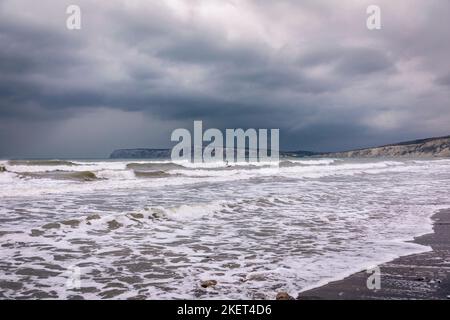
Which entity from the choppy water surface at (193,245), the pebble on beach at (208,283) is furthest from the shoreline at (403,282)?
the pebble on beach at (208,283)

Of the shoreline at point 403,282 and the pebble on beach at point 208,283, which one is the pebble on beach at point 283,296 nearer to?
the shoreline at point 403,282

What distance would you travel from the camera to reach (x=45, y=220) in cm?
974

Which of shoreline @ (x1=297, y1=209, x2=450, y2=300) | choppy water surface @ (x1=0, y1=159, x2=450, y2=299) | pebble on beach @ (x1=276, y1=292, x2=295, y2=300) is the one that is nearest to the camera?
pebble on beach @ (x1=276, y1=292, x2=295, y2=300)

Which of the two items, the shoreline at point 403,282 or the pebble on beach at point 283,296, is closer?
the pebble on beach at point 283,296

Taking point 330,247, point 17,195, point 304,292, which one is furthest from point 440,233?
point 17,195

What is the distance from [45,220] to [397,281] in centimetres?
848

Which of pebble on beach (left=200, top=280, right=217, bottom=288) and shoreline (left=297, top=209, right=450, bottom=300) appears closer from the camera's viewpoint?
shoreline (left=297, top=209, right=450, bottom=300)

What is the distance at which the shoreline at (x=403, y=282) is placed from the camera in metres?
4.53

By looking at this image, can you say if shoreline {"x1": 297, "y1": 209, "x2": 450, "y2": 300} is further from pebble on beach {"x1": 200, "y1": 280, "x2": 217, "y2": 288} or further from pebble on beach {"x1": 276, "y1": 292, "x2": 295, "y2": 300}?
pebble on beach {"x1": 200, "y1": 280, "x2": 217, "y2": 288}

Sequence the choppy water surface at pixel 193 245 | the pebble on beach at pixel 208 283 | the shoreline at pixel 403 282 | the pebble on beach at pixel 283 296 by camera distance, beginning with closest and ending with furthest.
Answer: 1. the pebble on beach at pixel 283 296
2. the shoreline at pixel 403 282
3. the pebble on beach at pixel 208 283
4. the choppy water surface at pixel 193 245

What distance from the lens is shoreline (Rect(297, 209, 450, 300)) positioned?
4531 mm

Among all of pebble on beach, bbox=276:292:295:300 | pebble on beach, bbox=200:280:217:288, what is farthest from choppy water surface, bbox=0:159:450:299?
pebble on beach, bbox=276:292:295:300

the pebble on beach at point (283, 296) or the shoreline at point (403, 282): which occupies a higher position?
the pebble on beach at point (283, 296)

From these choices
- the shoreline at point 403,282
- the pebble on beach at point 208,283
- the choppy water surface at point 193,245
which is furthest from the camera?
the choppy water surface at point 193,245
